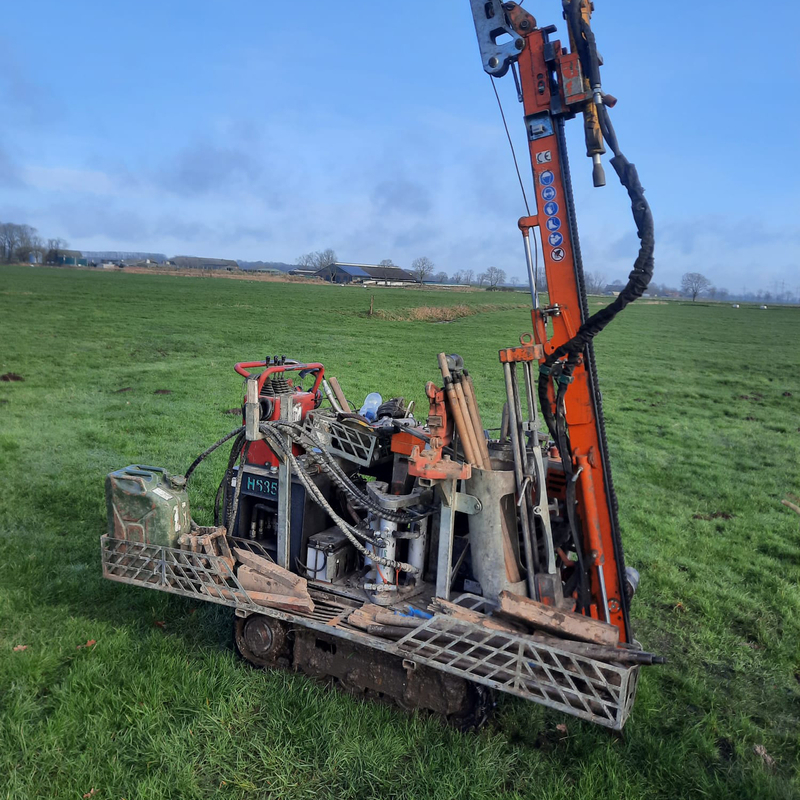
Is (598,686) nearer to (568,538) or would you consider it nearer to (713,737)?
(568,538)

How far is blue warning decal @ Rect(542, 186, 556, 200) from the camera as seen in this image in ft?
16.5

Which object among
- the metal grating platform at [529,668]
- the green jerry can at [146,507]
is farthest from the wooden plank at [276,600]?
the metal grating platform at [529,668]

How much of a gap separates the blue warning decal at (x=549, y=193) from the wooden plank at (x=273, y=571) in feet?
13.3

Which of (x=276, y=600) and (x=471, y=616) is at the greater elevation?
(x=471, y=616)

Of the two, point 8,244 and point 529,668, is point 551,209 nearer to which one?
point 529,668

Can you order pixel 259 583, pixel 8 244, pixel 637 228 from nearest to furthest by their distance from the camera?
pixel 637 228 → pixel 259 583 → pixel 8 244

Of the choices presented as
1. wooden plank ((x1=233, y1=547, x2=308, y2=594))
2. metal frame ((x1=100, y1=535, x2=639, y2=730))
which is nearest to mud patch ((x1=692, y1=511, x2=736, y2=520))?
metal frame ((x1=100, y1=535, x2=639, y2=730))

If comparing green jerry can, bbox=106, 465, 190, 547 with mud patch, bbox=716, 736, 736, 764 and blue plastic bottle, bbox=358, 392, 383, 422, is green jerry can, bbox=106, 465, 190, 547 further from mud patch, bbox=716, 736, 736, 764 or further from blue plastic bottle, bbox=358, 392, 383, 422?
mud patch, bbox=716, 736, 736, 764

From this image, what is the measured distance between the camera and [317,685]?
18.1 feet

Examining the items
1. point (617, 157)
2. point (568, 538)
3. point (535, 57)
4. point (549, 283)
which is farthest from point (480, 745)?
point (535, 57)

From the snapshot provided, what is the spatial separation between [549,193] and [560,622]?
11.3 feet

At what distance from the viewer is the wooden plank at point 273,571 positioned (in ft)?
18.4

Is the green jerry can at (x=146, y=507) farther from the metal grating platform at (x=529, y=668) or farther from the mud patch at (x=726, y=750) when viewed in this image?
the mud patch at (x=726, y=750)

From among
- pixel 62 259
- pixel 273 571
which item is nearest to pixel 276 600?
pixel 273 571
